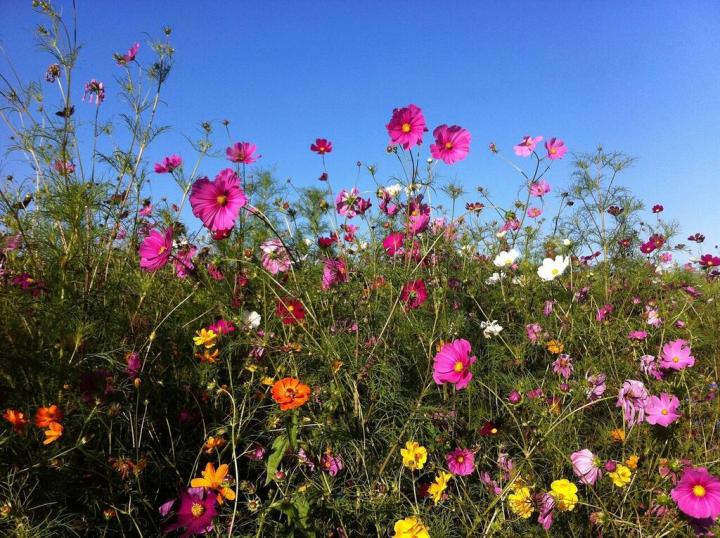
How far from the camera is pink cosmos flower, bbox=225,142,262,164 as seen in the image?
6.59 ft

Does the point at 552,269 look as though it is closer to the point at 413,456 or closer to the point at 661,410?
the point at 661,410

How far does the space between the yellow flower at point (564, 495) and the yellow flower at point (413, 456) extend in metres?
0.34

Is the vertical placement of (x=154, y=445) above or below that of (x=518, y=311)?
below

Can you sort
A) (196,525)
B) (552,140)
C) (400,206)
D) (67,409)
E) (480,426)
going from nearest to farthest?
(196,525), (67,409), (480,426), (400,206), (552,140)

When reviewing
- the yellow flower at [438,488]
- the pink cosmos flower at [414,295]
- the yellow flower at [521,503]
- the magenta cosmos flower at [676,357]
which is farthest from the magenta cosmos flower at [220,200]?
the magenta cosmos flower at [676,357]

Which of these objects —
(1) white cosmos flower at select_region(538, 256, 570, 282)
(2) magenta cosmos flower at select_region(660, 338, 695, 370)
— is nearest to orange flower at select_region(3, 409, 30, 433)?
(2) magenta cosmos flower at select_region(660, 338, 695, 370)

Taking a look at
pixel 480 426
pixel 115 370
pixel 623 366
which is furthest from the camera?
pixel 623 366

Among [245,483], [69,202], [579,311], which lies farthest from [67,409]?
[579,311]

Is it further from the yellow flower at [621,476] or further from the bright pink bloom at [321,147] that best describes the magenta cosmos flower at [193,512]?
the bright pink bloom at [321,147]

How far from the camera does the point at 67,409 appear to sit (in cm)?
125

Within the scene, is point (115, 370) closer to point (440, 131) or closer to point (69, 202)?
point (69, 202)

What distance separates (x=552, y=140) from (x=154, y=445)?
7.25 ft

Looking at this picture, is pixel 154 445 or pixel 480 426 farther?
pixel 480 426

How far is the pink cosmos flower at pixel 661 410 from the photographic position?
1446mm
